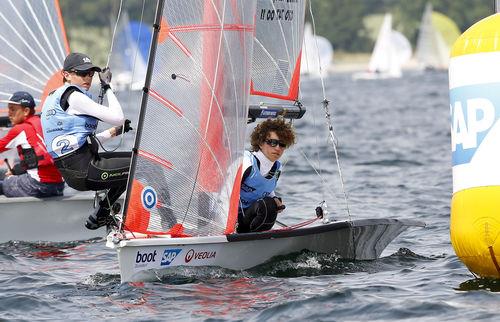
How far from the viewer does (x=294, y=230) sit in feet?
26.2

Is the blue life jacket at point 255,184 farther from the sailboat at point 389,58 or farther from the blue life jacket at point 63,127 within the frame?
the sailboat at point 389,58

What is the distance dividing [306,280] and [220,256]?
57cm

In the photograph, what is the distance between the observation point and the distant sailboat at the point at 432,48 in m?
65.6

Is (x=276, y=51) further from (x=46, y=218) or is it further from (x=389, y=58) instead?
(x=389, y=58)

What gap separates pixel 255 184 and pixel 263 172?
0.10 metres

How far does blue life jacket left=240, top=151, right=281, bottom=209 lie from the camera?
26.7 ft

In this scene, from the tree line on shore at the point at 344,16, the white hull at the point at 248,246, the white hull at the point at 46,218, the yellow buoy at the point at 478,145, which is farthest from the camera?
the tree line on shore at the point at 344,16

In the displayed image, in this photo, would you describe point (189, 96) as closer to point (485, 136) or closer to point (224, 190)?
point (224, 190)

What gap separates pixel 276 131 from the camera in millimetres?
8117

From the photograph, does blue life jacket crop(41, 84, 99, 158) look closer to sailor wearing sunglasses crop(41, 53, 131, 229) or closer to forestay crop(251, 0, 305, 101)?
sailor wearing sunglasses crop(41, 53, 131, 229)

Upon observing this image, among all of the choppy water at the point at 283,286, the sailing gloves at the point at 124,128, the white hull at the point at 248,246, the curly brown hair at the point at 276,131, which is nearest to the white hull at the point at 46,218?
the choppy water at the point at 283,286

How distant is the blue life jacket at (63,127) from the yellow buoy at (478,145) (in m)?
2.58

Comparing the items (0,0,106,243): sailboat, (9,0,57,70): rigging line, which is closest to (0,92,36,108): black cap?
(0,0,106,243): sailboat

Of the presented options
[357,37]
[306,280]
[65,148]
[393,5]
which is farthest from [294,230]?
[393,5]
